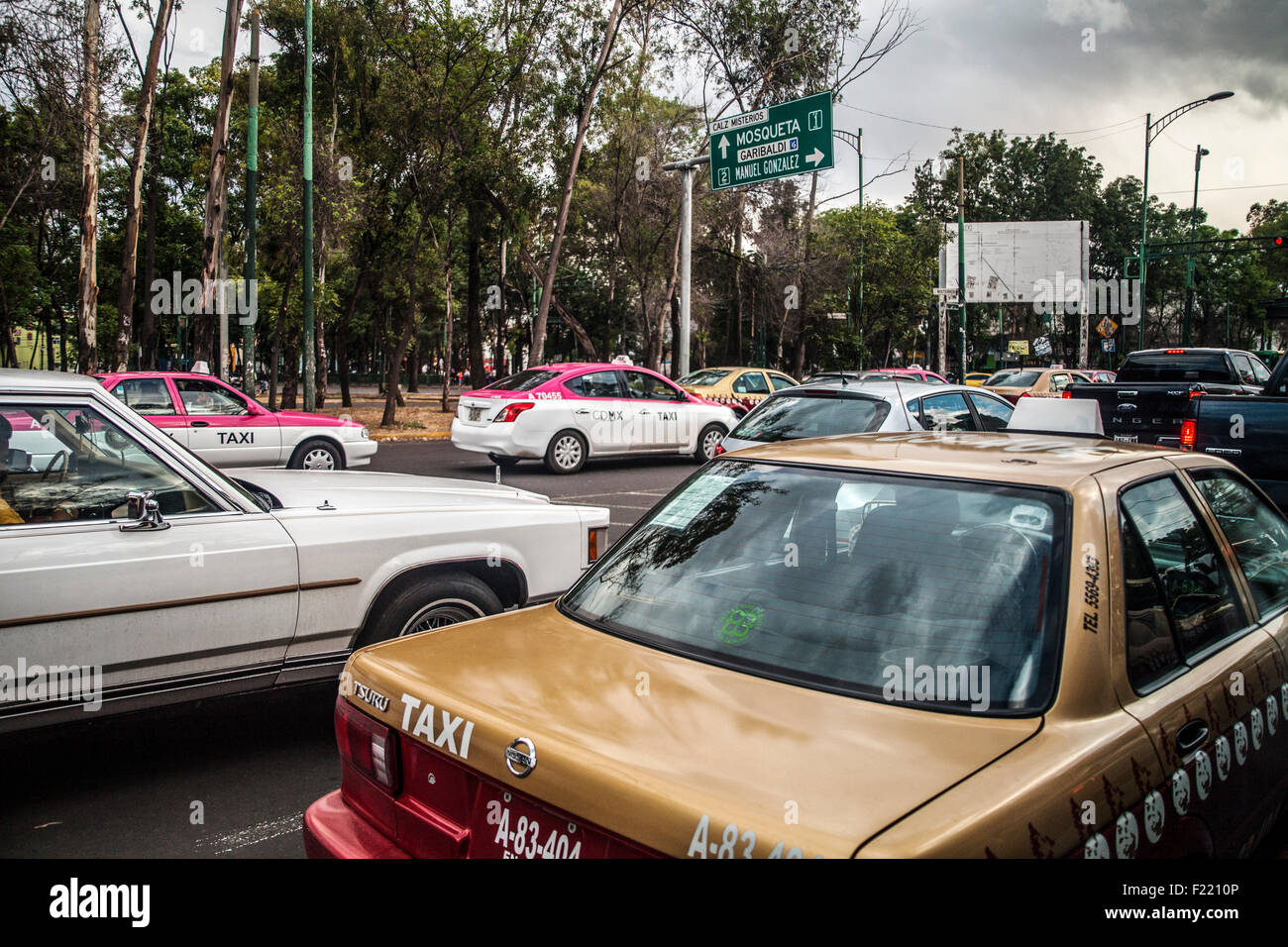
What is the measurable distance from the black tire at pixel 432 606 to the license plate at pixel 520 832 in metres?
2.23

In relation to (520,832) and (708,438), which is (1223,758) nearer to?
(520,832)

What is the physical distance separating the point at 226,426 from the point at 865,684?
12.1 m

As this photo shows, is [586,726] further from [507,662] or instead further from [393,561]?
[393,561]

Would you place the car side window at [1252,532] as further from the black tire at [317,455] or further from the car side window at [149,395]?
the car side window at [149,395]

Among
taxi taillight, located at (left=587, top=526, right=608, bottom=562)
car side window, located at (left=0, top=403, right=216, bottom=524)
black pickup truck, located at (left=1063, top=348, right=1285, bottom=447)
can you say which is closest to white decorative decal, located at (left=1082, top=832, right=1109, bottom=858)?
taxi taillight, located at (left=587, top=526, right=608, bottom=562)

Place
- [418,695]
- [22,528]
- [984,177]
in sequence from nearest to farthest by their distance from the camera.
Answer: [418,695], [22,528], [984,177]

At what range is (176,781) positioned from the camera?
3842 mm

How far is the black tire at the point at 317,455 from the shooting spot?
13.1 m

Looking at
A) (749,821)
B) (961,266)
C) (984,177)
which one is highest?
(984,177)

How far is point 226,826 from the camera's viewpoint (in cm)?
348
